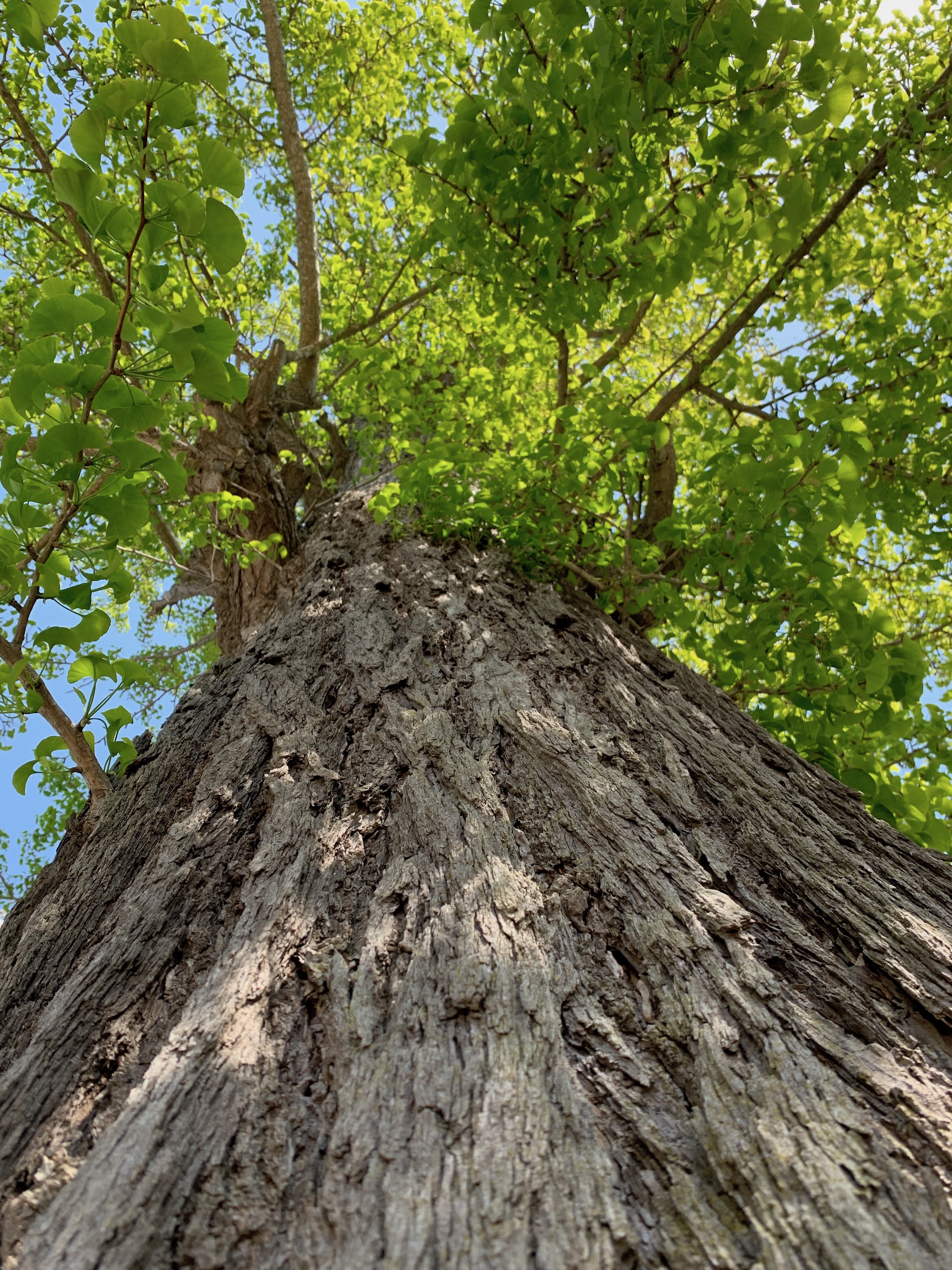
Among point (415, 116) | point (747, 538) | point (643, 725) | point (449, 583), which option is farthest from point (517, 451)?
point (415, 116)

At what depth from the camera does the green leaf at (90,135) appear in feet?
3.41

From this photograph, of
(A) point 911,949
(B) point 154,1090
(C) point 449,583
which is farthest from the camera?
(C) point 449,583

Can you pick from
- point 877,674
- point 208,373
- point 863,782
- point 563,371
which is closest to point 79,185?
point 208,373

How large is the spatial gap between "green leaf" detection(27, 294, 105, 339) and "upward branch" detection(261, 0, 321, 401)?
3734 mm

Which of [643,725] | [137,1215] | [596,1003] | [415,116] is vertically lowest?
[137,1215]

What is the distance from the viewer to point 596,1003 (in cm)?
106

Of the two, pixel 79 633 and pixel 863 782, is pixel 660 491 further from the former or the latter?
A: pixel 79 633

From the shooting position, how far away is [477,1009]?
1.03m

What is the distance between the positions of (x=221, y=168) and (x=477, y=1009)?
1.37m

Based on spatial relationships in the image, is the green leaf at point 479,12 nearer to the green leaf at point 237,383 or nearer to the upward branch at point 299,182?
the green leaf at point 237,383

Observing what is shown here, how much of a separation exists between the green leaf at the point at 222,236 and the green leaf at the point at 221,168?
3 cm

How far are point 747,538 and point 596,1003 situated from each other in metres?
1.79

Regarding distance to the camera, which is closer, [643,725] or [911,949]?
[911,949]

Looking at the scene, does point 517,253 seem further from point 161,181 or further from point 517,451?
point 161,181
